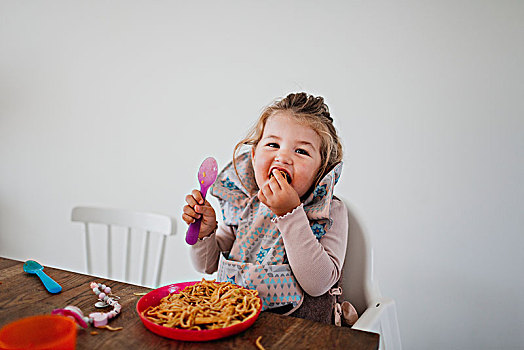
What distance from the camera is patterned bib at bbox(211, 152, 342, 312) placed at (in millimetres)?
1081

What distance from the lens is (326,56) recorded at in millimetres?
1756

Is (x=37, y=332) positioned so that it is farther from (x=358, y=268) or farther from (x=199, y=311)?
(x=358, y=268)

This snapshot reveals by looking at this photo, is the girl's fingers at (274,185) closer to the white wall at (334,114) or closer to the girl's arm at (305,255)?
the girl's arm at (305,255)

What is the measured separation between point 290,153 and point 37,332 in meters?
0.69

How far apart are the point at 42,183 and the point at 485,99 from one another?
213cm

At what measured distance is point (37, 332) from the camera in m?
0.66

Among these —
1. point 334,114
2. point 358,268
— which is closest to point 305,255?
point 358,268

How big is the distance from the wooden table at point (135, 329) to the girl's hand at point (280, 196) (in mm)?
273

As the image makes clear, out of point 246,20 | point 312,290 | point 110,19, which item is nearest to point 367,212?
point 312,290

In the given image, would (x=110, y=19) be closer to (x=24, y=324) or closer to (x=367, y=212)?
(x=367, y=212)

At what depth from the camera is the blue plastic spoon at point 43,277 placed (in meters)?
0.97

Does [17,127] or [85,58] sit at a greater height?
[85,58]

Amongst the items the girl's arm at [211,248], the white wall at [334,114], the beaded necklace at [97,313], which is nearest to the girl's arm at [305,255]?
the girl's arm at [211,248]

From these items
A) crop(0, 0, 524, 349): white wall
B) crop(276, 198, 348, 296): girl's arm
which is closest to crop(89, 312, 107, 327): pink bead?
crop(276, 198, 348, 296): girl's arm
